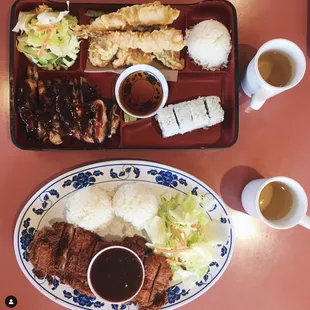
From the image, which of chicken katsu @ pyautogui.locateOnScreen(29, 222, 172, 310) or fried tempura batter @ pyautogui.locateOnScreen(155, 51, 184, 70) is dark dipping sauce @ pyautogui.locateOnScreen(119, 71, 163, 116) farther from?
chicken katsu @ pyautogui.locateOnScreen(29, 222, 172, 310)

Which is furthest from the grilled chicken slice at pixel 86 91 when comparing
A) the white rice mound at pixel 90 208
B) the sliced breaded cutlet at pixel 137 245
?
the sliced breaded cutlet at pixel 137 245

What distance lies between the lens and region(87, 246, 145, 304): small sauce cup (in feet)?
7.77

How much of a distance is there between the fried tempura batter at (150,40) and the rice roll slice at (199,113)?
0.31 meters

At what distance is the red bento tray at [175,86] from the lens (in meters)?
2.53

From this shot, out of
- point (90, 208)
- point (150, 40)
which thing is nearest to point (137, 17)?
point (150, 40)

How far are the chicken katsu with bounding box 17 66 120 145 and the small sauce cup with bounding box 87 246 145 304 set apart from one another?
0.61 m

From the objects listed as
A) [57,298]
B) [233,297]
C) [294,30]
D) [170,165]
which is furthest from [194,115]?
[57,298]

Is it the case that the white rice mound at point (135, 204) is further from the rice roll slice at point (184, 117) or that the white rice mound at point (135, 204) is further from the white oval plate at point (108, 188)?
the rice roll slice at point (184, 117)

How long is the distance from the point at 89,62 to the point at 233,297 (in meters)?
1.57

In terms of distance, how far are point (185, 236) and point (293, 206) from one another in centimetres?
60

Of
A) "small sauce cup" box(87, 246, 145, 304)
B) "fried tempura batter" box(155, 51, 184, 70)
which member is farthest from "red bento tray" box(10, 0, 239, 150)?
"small sauce cup" box(87, 246, 145, 304)

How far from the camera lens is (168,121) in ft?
8.27

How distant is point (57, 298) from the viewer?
8.38 ft

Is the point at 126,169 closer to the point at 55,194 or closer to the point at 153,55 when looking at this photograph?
the point at 55,194
